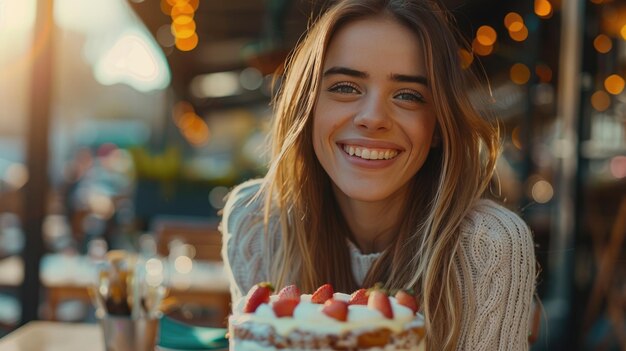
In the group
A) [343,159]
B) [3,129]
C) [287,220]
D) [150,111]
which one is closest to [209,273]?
[287,220]

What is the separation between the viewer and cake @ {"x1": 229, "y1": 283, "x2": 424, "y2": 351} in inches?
40.6

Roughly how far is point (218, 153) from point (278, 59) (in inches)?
546

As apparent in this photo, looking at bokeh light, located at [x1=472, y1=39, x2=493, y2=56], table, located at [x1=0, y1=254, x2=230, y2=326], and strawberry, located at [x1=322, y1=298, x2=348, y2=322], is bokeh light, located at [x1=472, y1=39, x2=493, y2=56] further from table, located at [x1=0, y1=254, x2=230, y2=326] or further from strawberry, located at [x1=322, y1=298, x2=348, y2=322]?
strawberry, located at [x1=322, y1=298, x2=348, y2=322]

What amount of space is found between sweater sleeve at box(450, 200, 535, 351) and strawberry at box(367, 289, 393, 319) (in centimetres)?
48

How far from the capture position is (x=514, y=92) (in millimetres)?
7016

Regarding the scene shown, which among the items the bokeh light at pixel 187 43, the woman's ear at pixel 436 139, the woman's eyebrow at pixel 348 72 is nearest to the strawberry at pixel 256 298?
the woman's eyebrow at pixel 348 72

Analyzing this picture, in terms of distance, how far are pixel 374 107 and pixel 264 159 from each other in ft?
6.50

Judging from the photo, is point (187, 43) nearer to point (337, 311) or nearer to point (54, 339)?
point (54, 339)

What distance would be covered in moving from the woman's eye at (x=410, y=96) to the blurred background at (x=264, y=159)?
0.39 metres

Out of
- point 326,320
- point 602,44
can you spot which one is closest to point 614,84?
point 602,44

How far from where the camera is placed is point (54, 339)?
2.28 m

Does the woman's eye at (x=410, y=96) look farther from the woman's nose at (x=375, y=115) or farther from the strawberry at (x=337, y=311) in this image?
the strawberry at (x=337, y=311)

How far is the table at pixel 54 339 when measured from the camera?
2.17 meters

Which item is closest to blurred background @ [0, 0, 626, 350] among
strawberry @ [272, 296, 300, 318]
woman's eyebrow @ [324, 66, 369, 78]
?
woman's eyebrow @ [324, 66, 369, 78]
